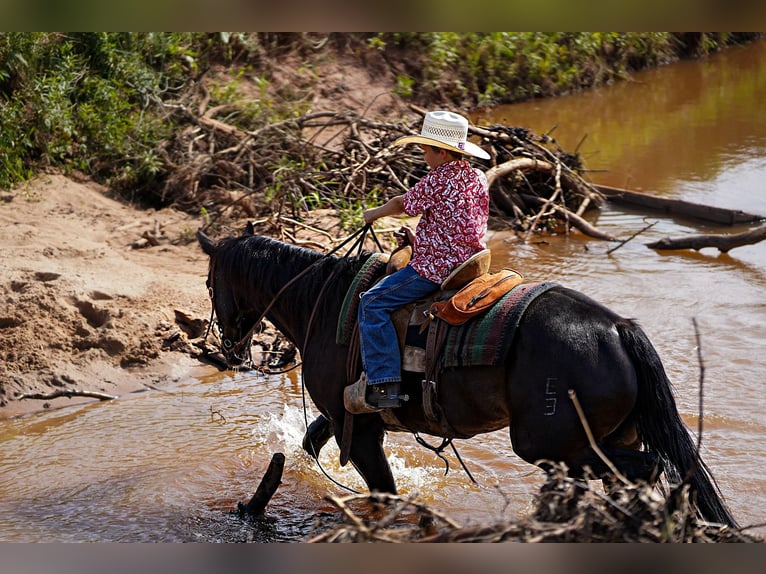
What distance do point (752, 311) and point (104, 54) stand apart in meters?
10.3

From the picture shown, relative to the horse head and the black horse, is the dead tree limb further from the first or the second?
the black horse

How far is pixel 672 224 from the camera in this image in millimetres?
12211

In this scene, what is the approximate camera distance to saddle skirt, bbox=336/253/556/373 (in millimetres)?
4418

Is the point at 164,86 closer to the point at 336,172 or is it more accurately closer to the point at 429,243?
the point at 336,172

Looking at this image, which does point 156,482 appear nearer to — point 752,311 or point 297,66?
point 752,311

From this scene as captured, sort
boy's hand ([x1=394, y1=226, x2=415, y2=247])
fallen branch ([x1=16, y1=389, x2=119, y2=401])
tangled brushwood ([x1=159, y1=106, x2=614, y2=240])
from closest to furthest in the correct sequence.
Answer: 1. boy's hand ([x1=394, y1=226, x2=415, y2=247])
2. fallen branch ([x1=16, y1=389, x2=119, y2=401])
3. tangled brushwood ([x1=159, y1=106, x2=614, y2=240])

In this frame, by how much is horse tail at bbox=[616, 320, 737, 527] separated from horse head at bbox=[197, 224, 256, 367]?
8.93ft

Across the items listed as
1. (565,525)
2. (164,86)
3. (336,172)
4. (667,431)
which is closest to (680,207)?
(336,172)

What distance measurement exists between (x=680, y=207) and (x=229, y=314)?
8753 millimetres

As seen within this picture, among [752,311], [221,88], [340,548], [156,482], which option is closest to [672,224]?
[752,311]

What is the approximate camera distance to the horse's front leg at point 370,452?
16.9 ft

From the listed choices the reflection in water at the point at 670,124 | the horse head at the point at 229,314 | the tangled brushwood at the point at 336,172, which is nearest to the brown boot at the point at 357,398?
the horse head at the point at 229,314

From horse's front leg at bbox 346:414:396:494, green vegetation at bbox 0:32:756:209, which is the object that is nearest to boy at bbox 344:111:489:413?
horse's front leg at bbox 346:414:396:494

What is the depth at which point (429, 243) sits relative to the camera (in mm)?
4816
